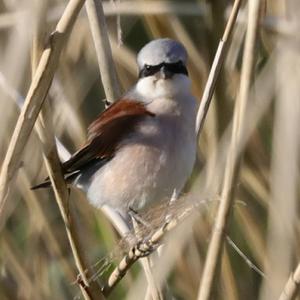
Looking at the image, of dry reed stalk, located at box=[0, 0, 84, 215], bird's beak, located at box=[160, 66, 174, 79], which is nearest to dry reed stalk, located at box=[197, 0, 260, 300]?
dry reed stalk, located at box=[0, 0, 84, 215]

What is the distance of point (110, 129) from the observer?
178 centimetres

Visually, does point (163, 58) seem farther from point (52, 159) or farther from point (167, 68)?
point (52, 159)

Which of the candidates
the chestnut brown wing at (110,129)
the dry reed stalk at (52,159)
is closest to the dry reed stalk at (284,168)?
the chestnut brown wing at (110,129)

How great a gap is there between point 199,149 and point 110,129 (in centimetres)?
30

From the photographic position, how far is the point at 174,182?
167 cm

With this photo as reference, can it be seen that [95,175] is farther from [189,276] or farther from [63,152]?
[189,276]

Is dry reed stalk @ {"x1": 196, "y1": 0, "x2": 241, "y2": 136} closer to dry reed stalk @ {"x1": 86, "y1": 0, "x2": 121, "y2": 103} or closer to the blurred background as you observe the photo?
Answer: the blurred background

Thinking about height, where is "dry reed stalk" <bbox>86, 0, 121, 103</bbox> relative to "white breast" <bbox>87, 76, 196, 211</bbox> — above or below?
above

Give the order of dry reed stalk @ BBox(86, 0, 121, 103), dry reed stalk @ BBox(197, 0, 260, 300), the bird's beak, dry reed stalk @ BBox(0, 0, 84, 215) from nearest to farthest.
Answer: dry reed stalk @ BBox(0, 0, 84, 215), dry reed stalk @ BBox(197, 0, 260, 300), dry reed stalk @ BBox(86, 0, 121, 103), the bird's beak

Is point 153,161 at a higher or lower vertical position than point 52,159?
lower

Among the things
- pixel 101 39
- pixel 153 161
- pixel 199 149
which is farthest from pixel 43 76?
pixel 199 149

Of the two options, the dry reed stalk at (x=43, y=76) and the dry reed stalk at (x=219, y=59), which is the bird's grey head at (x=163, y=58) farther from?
the dry reed stalk at (x=43, y=76)

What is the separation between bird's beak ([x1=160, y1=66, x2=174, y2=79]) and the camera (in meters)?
1.69

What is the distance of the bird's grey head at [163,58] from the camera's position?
1619 millimetres
